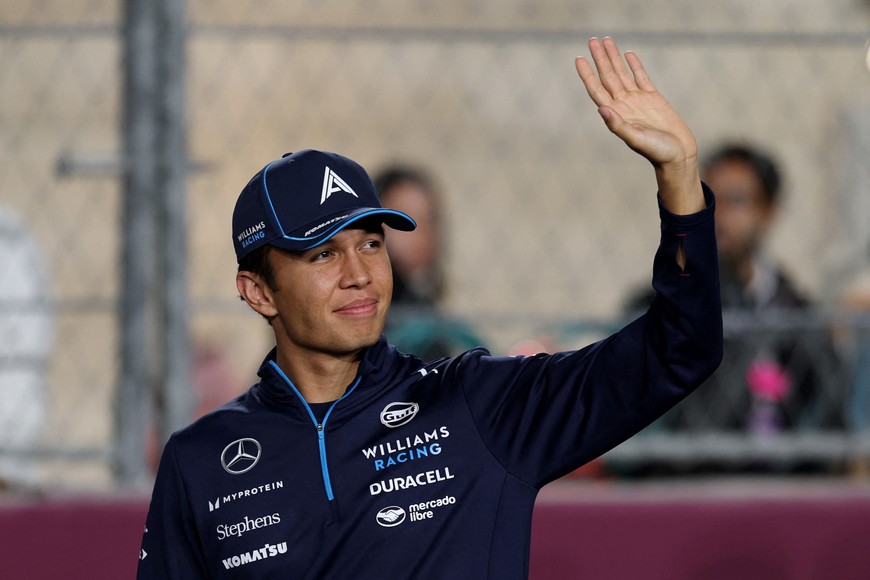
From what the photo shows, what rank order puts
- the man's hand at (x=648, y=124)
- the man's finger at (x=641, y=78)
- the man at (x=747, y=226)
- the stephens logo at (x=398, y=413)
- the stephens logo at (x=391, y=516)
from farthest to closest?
the man at (x=747, y=226), the stephens logo at (x=398, y=413), the stephens logo at (x=391, y=516), the man's finger at (x=641, y=78), the man's hand at (x=648, y=124)

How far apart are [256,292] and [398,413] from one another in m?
0.38

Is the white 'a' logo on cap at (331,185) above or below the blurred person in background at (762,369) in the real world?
above

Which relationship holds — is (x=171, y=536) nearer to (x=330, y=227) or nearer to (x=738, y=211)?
(x=330, y=227)

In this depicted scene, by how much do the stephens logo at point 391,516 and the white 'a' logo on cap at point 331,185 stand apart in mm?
578

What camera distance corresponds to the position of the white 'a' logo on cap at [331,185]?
2.62 metres

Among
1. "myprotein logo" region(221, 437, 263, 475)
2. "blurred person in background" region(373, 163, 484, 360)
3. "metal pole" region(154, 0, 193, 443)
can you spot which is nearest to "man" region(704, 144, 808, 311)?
"blurred person in background" region(373, 163, 484, 360)

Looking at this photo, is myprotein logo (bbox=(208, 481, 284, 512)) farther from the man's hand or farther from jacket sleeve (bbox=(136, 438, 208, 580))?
the man's hand

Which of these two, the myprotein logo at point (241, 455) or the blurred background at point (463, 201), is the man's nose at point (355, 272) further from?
the blurred background at point (463, 201)

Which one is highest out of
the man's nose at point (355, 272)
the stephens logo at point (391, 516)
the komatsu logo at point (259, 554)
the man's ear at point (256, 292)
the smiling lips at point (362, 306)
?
the man's ear at point (256, 292)

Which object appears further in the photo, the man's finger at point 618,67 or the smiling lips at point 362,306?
the smiling lips at point 362,306

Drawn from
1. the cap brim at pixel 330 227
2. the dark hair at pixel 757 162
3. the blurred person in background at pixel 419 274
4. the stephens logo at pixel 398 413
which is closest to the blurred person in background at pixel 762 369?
the dark hair at pixel 757 162

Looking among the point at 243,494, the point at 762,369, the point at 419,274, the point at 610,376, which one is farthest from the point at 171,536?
the point at 762,369

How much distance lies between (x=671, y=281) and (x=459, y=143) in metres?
3.75

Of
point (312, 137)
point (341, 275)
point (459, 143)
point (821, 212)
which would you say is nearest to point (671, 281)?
point (341, 275)
